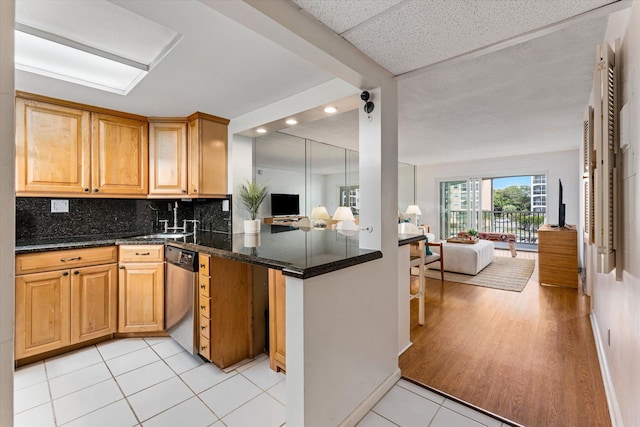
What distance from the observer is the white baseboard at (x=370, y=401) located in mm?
1584

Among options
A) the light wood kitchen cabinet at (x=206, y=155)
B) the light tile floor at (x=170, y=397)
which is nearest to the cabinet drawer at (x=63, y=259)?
the light tile floor at (x=170, y=397)

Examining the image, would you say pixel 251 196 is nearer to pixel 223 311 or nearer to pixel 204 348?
pixel 223 311

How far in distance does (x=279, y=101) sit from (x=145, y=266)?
1873 mm

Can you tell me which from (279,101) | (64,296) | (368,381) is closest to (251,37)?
(279,101)

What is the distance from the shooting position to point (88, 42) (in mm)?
1732

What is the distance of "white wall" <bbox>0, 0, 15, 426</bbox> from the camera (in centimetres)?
69

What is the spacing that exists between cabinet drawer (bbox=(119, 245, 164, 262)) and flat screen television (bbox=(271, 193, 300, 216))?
84.1 inches

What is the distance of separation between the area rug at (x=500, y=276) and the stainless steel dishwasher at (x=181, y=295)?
138 inches

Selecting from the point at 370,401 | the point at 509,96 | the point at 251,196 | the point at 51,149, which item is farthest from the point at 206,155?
the point at 509,96

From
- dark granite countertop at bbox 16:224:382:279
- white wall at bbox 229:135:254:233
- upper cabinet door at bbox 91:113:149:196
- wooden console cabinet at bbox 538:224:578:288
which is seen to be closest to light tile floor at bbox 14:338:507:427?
dark granite countertop at bbox 16:224:382:279

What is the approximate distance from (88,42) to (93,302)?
1986 millimetres

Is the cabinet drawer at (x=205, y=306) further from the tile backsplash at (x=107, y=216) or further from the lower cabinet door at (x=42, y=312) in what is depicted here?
the lower cabinet door at (x=42, y=312)

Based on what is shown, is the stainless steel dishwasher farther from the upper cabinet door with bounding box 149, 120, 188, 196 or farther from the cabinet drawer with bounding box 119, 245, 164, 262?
the upper cabinet door with bounding box 149, 120, 188, 196

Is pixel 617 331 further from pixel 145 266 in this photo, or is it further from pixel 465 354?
pixel 145 266
